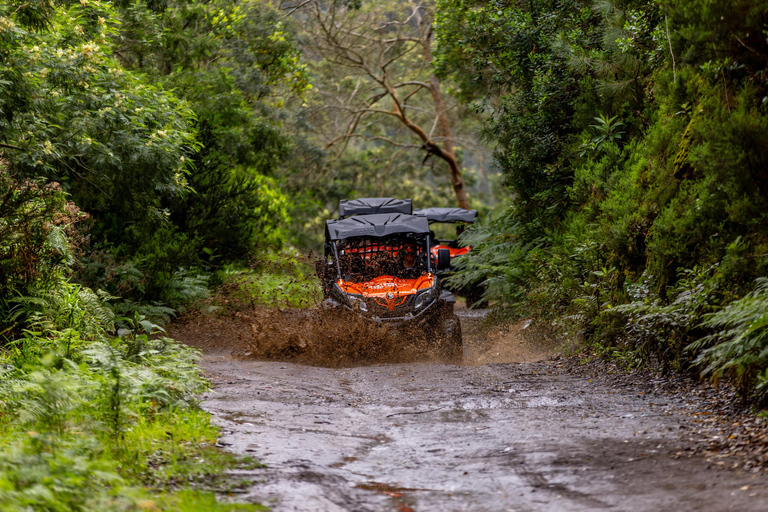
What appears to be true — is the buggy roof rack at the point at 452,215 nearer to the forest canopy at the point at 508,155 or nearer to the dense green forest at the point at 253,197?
the forest canopy at the point at 508,155

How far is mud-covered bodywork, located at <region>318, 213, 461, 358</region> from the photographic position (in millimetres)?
11930

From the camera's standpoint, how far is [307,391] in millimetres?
8656

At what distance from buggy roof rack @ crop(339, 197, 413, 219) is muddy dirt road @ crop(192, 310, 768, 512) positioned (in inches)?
264

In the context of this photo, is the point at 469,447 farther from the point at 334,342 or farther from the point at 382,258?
the point at 382,258

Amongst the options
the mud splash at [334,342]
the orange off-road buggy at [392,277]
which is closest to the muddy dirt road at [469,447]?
the mud splash at [334,342]

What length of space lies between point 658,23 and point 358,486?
923 centimetres

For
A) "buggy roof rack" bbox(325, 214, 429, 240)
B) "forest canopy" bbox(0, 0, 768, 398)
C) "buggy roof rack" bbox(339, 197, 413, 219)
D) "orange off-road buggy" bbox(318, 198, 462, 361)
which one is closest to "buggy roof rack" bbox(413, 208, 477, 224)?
"forest canopy" bbox(0, 0, 768, 398)

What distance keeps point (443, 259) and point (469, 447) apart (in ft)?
25.4

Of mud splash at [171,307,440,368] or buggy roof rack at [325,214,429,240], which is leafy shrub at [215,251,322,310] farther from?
mud splash at [171,307,440,368]

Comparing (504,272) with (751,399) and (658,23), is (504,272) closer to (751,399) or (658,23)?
(658,23)

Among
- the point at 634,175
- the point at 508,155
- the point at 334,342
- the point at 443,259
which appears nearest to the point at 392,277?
the point at 443,259

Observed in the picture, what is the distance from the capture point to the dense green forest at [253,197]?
585cm

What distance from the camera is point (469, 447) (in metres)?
5.80

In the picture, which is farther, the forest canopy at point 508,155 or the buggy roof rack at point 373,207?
the buggy roof rack at point 373,207
